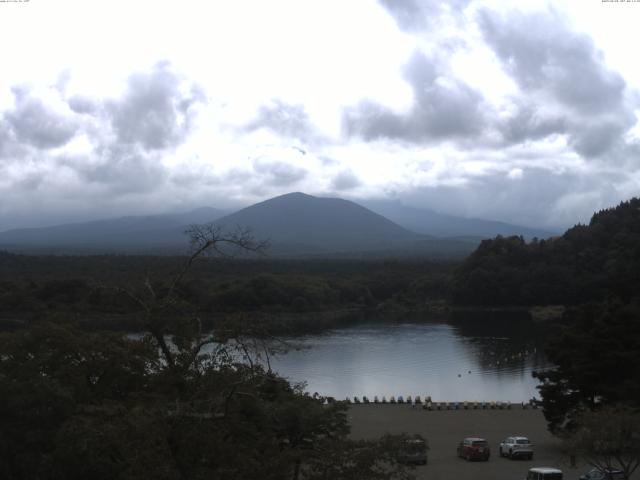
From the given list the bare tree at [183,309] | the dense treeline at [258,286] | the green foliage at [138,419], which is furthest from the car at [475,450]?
the dense treeline at [258,286]

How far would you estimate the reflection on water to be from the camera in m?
22.7

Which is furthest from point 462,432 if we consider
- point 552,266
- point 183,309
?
point 552,266

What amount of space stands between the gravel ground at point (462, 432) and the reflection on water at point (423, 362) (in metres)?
3.06

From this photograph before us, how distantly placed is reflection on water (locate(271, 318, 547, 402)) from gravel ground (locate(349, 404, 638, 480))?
306 cm

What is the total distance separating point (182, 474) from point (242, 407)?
0.69 metres

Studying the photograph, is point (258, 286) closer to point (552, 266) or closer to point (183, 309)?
point (552, 266)

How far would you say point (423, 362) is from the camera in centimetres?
2759

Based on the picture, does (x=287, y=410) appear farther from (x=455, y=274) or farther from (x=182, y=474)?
(x=455, y=274)

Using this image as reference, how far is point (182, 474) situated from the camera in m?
4.38

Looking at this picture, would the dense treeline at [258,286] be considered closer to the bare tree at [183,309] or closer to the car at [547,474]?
the car at [547,474]

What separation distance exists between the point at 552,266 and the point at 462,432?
33.2 metres

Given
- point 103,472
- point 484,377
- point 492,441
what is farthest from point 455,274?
point 103,472

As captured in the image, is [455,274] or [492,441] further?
[455,274]

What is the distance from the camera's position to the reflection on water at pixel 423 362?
22.7 meters
